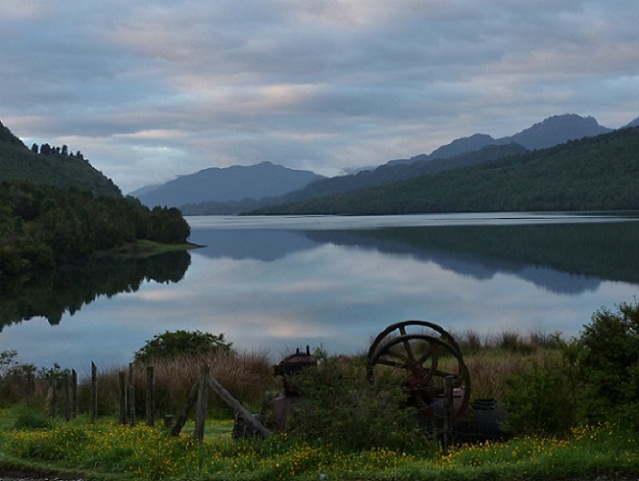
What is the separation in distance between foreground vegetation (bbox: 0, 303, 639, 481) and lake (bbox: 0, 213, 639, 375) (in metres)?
16.9

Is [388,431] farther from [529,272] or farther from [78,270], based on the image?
[78,270]

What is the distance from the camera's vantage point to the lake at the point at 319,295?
41562mm

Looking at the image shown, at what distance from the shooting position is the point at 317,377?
461 inches

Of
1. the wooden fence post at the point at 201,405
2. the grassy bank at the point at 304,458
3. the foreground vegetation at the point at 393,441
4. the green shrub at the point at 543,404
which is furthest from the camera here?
the wooden fence post at the point at 201,405

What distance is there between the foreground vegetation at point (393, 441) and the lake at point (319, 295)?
55.5 ft

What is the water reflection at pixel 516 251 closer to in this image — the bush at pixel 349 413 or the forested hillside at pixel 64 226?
the forested hillside at pixel 64 226

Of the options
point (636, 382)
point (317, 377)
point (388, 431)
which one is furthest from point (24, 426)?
point (636, 382)

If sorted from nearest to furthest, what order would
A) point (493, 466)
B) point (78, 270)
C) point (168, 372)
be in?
1. point (493, 466)
2. point (168, 372)
3. point (78, 270)

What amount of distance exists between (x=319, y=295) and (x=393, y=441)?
1844 inches

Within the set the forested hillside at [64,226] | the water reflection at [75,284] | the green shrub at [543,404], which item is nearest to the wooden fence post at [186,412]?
the green shrub at [543,404]

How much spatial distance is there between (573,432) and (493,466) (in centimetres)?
221

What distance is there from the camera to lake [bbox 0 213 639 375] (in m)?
41.6

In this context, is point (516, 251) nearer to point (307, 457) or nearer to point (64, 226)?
point (64, 226)

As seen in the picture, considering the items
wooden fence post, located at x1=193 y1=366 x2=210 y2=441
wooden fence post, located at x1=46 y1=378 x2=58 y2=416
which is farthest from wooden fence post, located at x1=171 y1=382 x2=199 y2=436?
wooden fence post, located at x1=46 y1=378 x2=58 y2=416
